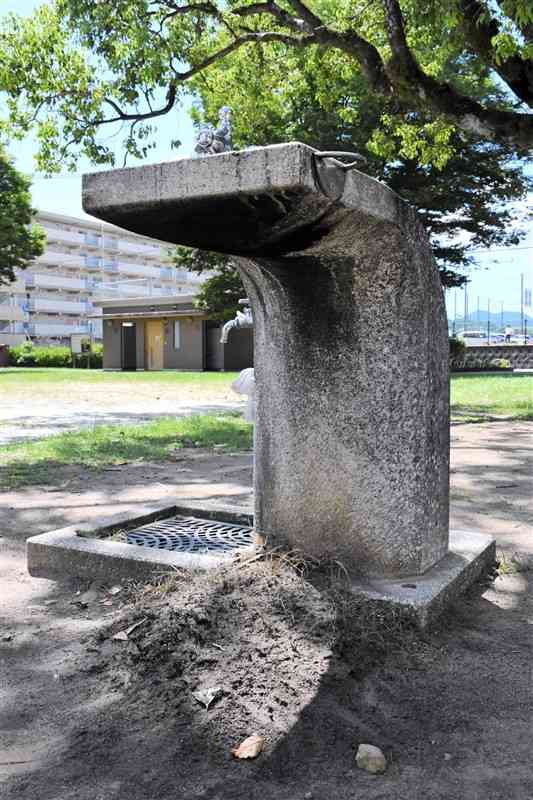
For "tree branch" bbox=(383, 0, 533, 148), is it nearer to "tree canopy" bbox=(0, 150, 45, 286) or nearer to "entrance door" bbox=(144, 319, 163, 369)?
"tree canopy" bbox=(0, 150, 45, 286)

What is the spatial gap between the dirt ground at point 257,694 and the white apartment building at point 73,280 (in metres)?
68.3

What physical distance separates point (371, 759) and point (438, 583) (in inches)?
45.6

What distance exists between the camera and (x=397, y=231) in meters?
3.01

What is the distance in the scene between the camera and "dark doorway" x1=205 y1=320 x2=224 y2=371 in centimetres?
3662

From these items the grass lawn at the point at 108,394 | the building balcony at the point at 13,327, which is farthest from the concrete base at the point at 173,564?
the building balcony at the point at 13,327

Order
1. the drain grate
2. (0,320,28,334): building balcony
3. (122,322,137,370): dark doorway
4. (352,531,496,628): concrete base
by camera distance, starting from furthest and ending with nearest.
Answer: (0,320,28,334): building balcony < (122,322,137,370): dark doorway < the drain grate < (352,531,496,628): concrete base

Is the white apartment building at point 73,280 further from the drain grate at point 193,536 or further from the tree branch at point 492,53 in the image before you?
the drain grate at point 193,536

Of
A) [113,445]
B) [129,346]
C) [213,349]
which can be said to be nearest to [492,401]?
[113,445]

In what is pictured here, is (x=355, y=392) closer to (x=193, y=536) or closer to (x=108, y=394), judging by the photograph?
(x=193, y=536)

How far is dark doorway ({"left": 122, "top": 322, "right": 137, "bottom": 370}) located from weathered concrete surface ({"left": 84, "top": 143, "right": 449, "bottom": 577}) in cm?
3933

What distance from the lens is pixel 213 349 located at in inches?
1465

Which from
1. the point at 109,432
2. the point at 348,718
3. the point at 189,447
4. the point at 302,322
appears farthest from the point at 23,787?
the point at 109,432

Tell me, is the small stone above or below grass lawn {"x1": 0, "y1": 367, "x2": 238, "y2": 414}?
below

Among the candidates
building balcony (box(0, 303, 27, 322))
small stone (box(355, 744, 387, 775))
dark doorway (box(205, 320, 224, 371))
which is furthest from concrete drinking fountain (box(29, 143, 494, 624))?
building balcony (box(0, 303, 27, 322))
